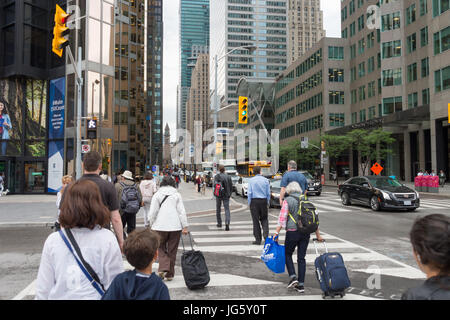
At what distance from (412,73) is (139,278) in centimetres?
4953

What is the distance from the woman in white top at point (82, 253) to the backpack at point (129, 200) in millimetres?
5657

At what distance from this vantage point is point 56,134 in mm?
27172

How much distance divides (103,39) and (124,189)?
24.3 meters

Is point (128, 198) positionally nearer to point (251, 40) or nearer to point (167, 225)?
point (167, 225)

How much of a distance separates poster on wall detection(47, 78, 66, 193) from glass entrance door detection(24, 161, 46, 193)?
32.8 inches

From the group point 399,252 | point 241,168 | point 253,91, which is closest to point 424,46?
point 241,168

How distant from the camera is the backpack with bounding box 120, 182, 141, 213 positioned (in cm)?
809

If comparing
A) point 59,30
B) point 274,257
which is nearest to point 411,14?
point 59,30

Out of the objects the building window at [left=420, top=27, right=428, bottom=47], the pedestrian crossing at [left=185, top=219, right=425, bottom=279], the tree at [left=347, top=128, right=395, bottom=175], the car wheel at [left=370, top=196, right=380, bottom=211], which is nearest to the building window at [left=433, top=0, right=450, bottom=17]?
the building window at [left=420, top=27, right=428, bottom=47]

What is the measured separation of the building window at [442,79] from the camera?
33.3 m

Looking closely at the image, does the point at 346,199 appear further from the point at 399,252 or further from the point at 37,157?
the point at 37,157

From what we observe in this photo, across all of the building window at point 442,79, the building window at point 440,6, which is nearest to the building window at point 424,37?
the building window at point 440,6

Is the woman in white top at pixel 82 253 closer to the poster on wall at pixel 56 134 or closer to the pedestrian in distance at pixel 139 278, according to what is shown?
the pedestrian in distance at pixel 139 278
